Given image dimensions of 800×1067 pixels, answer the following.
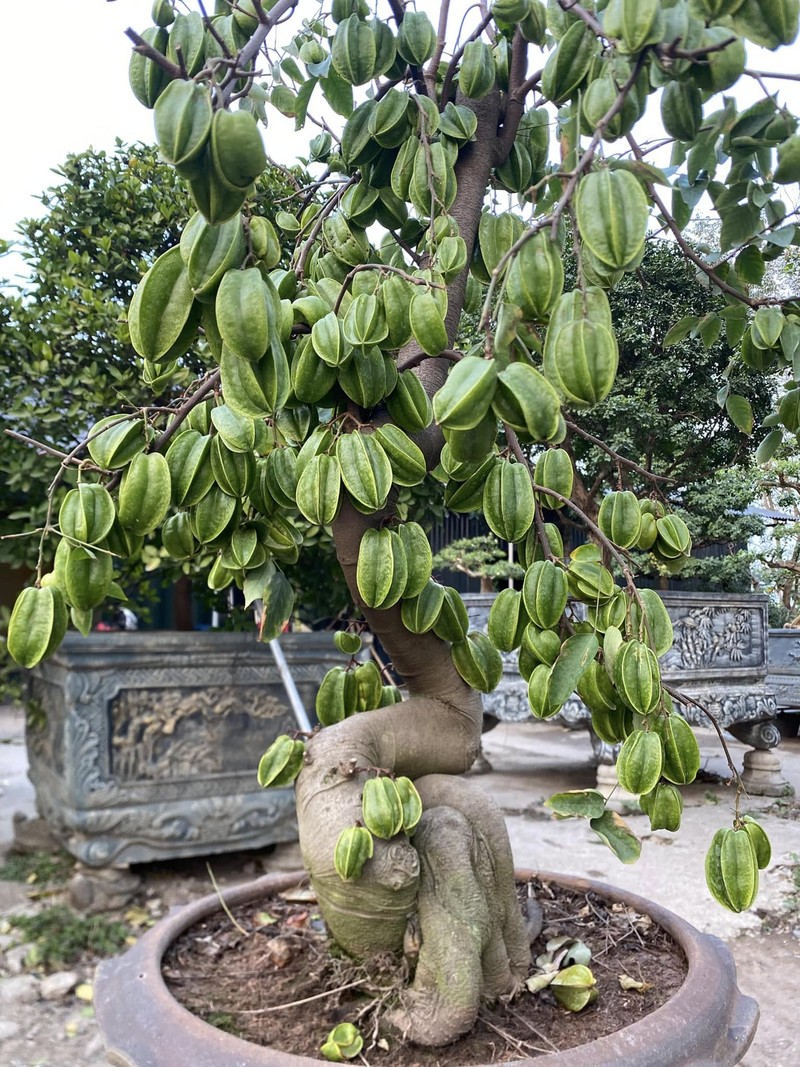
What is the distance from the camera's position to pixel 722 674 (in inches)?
190

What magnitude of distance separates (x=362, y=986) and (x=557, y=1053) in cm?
37

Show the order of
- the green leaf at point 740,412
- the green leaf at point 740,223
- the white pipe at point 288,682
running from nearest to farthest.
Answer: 1. the green leaf at point 740,223
2. the green leaf at point 740,412
3. the white pipe at point 288,682

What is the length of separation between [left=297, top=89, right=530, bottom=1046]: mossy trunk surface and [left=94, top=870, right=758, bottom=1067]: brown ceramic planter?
220mm

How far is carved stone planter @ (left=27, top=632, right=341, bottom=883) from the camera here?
288 cm

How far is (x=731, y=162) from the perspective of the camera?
967mm

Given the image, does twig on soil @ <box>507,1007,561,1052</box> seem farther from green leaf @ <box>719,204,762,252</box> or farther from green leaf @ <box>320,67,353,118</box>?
green leaf @ <box>320,67,353,118</box>

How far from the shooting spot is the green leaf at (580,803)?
0.96 meters

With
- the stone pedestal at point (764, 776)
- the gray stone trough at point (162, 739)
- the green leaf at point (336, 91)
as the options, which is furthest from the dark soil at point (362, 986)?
the stone pedestal at point (764, 776)

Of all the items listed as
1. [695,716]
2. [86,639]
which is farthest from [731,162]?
[695,716]

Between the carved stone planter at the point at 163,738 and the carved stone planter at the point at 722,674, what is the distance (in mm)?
1735

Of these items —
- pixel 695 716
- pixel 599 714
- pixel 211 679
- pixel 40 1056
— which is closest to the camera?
pixel 599 714

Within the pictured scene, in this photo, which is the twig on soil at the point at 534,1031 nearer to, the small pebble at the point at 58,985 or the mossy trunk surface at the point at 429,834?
the mossy trunk surface at the point at 429,834

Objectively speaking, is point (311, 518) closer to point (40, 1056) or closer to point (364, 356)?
point (364, 356)

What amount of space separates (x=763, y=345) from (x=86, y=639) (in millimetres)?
2471
